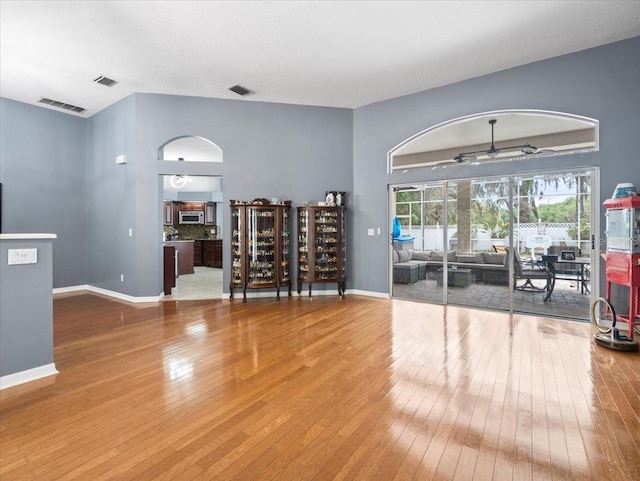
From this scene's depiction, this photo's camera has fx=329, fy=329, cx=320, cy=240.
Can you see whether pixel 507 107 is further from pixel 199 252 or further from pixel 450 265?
pixel 199 252

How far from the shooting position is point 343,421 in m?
2.14

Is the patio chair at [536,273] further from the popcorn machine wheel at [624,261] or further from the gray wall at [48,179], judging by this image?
the gray wall at [48,179]

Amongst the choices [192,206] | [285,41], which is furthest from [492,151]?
[192,206]

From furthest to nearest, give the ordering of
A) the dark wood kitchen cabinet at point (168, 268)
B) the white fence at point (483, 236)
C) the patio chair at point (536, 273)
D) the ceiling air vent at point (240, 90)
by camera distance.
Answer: the dark wood kitchen cabinet at point (168, 268)
the ceiling air vent at point (240, 90)
the patio chair at point (536, 273)
the white fence at point (483, 236)

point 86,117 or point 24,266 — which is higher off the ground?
point 86,117

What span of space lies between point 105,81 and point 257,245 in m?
3.61

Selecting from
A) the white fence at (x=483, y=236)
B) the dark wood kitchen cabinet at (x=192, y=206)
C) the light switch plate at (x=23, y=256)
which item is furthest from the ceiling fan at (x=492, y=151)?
the dark wood kitchen cabinet at (x=192, y=206)

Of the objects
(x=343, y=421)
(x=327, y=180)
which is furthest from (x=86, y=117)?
(x=343, y=421)

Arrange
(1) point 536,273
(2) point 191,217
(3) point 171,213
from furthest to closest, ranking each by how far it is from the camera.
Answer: (2) point 191,217
(3) point 171,213
(1) point 536,273

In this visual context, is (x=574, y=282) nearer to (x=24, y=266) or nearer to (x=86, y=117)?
(x=24, y=266)

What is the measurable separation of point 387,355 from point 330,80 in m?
4.29

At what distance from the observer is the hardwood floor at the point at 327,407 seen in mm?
1744

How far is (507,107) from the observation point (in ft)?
16.2

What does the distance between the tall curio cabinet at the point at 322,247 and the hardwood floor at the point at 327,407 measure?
2.06 m
